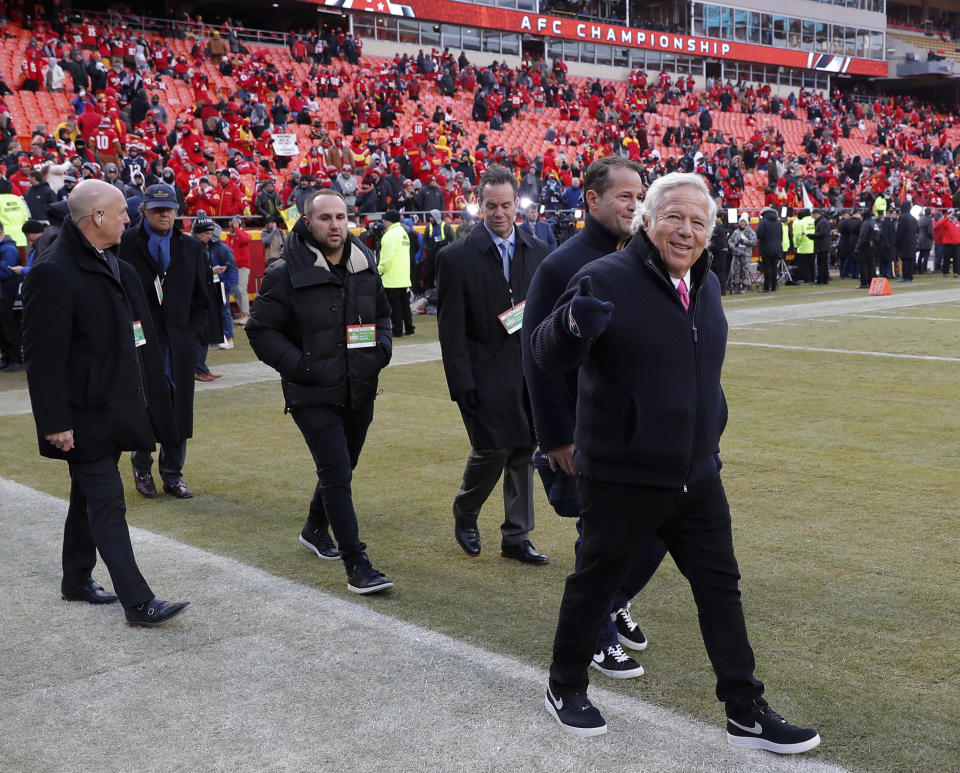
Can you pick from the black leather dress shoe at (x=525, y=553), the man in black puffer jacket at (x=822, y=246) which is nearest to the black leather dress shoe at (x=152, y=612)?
the black leather dress shoe at (x=525, y=553)

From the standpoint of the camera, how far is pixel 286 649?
4293mm

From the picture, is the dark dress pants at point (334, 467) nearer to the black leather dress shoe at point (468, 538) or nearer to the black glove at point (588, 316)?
the black leather dress shoe at point (468, 538)

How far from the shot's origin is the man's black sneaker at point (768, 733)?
10.9 ft

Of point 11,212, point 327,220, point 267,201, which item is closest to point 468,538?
point 327,220

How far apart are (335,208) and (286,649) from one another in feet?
6.63

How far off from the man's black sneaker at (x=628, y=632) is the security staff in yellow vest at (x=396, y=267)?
12.0 meters

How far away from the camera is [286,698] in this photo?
151 inches

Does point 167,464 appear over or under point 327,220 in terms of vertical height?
under

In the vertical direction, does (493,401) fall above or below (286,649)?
above

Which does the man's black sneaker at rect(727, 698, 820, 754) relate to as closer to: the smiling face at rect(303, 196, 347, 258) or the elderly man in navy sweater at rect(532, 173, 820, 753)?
the elderly man in navy sweater at rect(532, 173, 820, 753)

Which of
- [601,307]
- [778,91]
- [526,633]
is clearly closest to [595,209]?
[601,307]

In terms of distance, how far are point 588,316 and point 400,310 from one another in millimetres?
13279

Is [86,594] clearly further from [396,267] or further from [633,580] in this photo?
[396,267]

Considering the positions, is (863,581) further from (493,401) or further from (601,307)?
(601,307)
